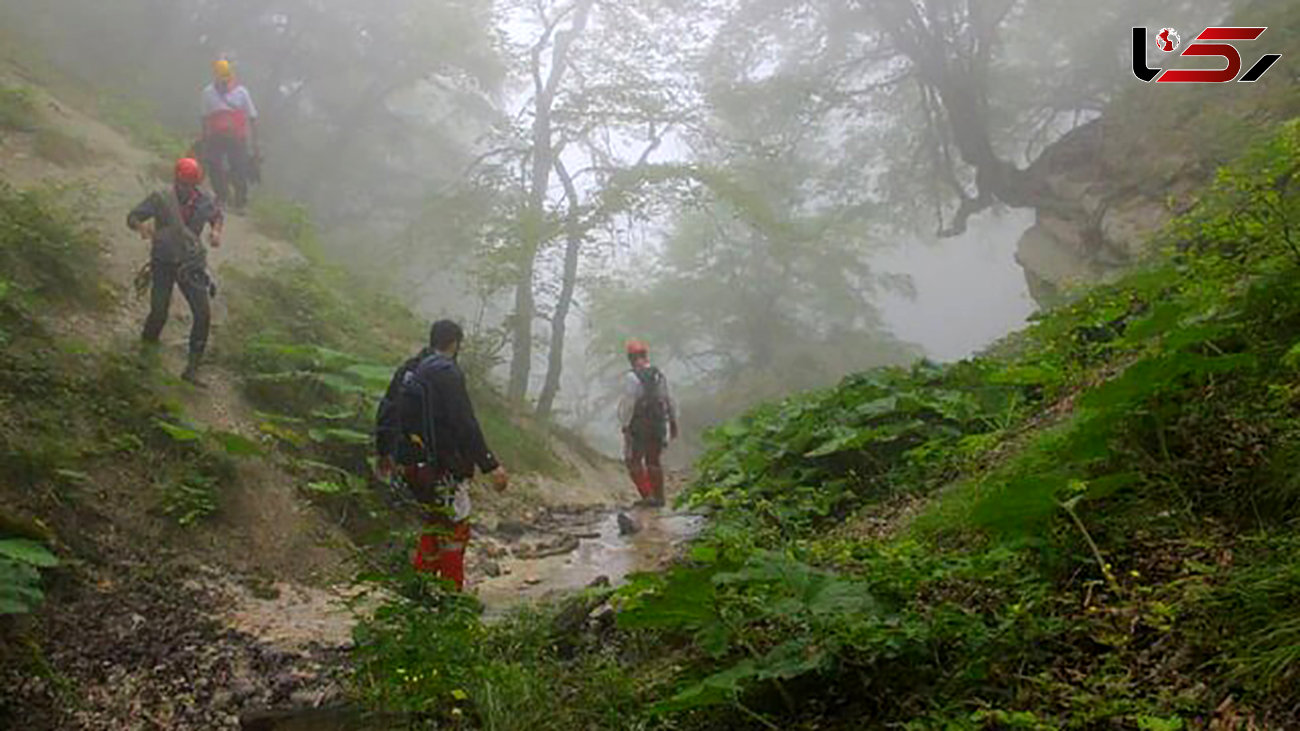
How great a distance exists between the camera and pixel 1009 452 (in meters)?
5.01

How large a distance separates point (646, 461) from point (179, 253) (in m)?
5.64

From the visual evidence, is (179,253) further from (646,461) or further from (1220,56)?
(1220,56)

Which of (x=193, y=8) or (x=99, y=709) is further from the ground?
(x=193, y=8)

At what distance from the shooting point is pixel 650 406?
10.7 meters

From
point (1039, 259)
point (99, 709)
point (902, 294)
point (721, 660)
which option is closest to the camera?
point (721, 660)

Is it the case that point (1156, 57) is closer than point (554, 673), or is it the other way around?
point (554, 673)

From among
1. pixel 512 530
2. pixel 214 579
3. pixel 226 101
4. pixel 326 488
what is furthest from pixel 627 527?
pixel 226 101

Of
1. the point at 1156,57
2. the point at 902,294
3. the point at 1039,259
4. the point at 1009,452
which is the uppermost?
the point at 1156,57

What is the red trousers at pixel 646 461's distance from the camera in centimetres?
1091

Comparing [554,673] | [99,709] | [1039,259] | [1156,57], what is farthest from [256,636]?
[1156,57]

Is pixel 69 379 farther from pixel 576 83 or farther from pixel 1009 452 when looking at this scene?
pixel 576 83

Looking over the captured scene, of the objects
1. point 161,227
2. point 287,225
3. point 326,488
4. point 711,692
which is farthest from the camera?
point 287,225

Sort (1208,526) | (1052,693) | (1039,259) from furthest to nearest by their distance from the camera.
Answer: (1039,259), (1208,526), (1052,693)

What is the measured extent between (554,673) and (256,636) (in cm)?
218
